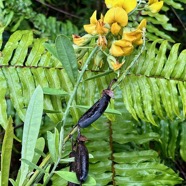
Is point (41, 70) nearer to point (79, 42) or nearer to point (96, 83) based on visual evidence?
point (96, 83)

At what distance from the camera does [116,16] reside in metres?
0.91

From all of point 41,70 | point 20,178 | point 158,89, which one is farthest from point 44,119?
point 20,178

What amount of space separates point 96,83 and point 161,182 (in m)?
0.37

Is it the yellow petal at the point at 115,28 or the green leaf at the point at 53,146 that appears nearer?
the green leaf at the point at 53,146

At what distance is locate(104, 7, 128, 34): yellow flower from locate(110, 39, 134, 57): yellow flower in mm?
29

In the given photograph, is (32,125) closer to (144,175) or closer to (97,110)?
(97,110)

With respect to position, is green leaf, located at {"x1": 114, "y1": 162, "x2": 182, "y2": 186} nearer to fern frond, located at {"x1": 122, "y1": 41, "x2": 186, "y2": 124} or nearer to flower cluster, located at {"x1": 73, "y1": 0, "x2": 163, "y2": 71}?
fern frond, located at {"x1": 122, "y1": 41, "x2": 186, "y2": 124}

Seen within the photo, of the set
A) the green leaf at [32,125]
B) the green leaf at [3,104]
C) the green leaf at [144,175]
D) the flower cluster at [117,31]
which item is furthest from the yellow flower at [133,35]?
the green leaf at [144,175]

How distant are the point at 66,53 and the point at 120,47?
4.8 inches

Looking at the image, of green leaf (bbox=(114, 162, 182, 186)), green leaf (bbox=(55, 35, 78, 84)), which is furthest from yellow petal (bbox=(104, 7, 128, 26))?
green leaf (bbox=(114, 162, 182, 186))

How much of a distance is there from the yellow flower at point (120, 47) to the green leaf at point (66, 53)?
0.09 meters

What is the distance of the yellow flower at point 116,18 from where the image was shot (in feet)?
2.96

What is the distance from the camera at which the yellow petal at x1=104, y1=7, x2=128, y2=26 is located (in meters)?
0.90

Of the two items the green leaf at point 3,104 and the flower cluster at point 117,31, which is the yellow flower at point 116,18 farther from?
the green leaf at point 3,104
